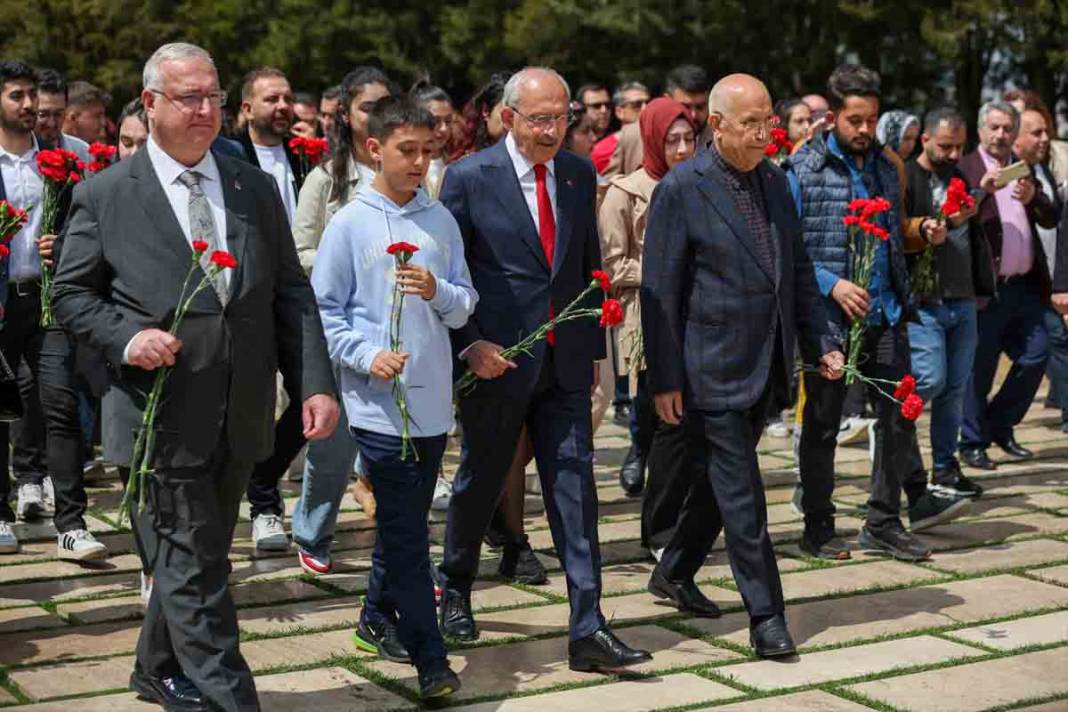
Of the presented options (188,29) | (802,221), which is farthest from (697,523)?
(188,29)

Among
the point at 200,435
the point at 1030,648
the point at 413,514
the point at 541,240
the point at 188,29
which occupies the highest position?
the point at 188,29

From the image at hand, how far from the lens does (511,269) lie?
20.9 feet

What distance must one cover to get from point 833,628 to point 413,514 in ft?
6.05

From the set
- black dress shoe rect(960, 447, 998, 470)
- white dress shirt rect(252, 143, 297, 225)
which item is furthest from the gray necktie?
black dress shoe rect(960, 447, 998, 470)

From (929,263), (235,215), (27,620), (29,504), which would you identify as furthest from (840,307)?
(29,504)

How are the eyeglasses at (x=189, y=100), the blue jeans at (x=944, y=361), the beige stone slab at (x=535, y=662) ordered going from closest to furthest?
the eyeglasses at (x=189, y=100) < the beige stone slab at (x=535, y=662) < the blue jeans at (x=944, y=361)

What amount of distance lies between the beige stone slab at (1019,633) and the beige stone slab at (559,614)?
93 cm

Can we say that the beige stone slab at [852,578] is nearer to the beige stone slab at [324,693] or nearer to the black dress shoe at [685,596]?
the black dress shoe at [685,596]

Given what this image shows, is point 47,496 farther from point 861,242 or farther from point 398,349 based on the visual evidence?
point 861,242

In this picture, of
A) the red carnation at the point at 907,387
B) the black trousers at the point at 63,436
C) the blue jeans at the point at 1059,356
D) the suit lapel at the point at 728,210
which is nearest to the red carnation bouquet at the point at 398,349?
the suit lapel at the point at 728,210

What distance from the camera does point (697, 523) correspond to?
6.85m

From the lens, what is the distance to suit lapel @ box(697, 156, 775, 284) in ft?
21.2

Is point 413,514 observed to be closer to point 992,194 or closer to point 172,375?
point 172,375

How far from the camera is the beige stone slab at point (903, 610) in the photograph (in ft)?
21.8
